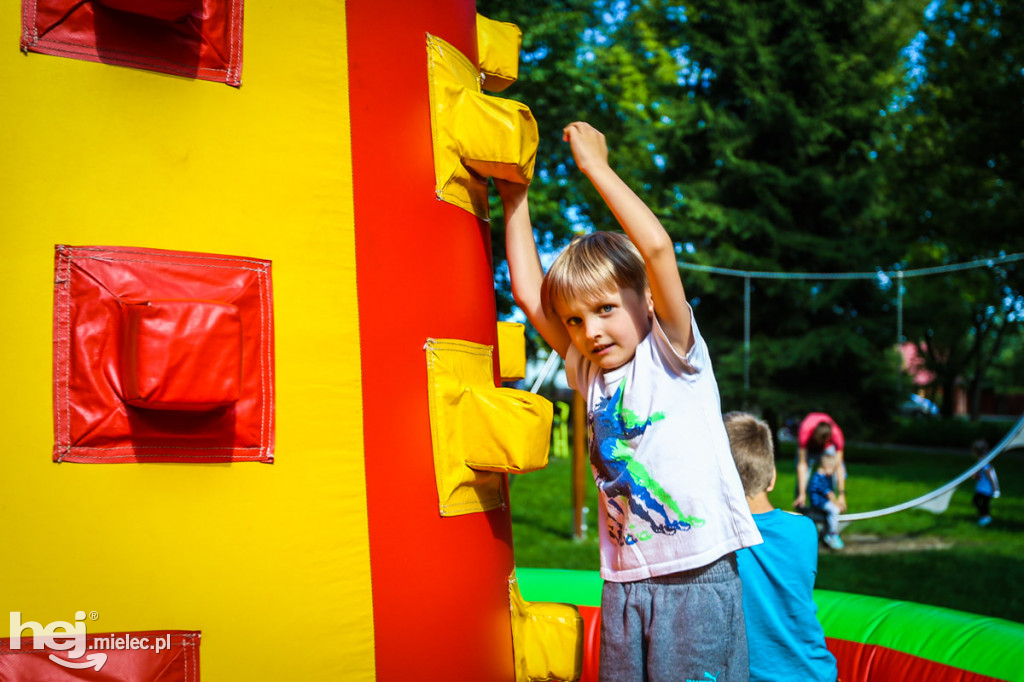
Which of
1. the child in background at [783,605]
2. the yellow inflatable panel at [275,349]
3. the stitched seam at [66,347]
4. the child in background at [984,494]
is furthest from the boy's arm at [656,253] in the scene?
the child in background at [984,494]

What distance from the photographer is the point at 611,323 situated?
207 cm

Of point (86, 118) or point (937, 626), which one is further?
point (937, 626)

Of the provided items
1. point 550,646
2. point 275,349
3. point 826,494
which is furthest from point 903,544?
point 275,349

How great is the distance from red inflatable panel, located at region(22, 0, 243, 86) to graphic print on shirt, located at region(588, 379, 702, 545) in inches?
46.3

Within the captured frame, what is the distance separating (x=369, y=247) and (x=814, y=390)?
16299mm

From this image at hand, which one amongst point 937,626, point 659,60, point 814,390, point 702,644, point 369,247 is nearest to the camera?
point 702,644

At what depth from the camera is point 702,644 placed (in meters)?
1.96

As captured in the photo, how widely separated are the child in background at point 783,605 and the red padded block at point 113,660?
1567mm

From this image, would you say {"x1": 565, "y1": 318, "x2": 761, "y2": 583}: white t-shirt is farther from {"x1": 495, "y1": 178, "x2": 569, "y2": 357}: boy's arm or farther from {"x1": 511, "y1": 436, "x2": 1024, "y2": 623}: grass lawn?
{"x1": 511, "y1": 436, "x2": 1024, "y2": 623}: grass lawn

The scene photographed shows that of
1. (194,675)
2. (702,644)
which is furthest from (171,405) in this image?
(702,644)

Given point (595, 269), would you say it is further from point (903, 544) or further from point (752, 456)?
point (903, 544)

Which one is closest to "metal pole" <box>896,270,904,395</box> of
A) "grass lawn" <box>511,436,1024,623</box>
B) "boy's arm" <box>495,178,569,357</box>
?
"grass lawn" <box>511,436,1024,623</box>

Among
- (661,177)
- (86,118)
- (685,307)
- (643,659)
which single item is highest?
(661,177)

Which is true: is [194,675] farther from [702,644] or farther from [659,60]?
[659,60]
